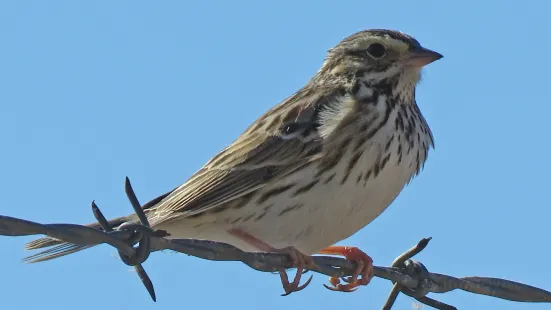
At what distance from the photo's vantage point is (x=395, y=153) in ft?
24.4

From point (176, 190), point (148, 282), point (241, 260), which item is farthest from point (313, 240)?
point (148, 282)

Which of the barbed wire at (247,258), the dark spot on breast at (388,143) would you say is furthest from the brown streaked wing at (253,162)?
the barbed wire at (247,258)

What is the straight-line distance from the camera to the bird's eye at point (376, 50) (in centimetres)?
830

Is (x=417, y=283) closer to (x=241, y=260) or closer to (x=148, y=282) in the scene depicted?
(x=241, y=260)

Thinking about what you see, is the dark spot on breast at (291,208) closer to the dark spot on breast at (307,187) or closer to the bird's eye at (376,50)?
the dark spot on breast at (307,187)

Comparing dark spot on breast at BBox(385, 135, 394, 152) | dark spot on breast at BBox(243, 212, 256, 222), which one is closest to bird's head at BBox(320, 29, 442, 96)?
dark spot on breast at BBox(385, 135, 394, 152)

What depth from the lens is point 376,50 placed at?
835 centimetres

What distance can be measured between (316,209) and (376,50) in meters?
1.59

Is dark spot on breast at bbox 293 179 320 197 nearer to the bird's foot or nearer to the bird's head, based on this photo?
the bird's foot

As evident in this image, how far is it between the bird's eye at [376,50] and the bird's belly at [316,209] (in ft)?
3.50

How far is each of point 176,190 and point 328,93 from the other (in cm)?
127

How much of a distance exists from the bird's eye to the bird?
0.01 m

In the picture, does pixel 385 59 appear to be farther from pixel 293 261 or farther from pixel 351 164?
pixel 293 261

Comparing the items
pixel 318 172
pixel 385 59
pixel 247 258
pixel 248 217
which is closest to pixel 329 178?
pixel 318 172
